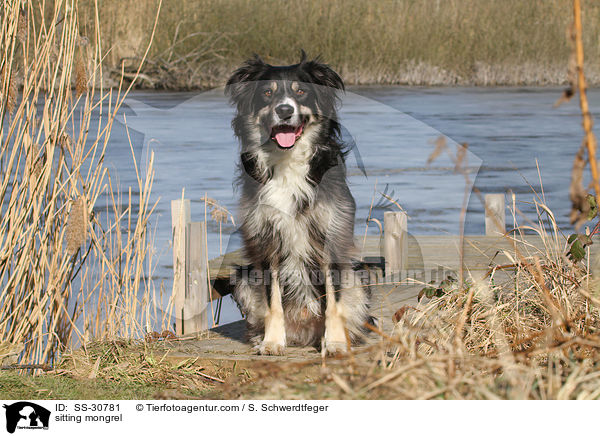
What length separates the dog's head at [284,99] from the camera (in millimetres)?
3691

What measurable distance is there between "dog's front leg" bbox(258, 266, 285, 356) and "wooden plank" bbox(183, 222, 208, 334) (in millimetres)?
1146

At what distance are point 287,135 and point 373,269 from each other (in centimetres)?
158

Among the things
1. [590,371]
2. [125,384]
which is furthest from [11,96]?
[590,371]

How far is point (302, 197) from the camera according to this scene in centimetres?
379

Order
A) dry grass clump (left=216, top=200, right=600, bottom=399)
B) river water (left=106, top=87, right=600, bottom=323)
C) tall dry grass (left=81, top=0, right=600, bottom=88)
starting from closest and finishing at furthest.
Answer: dry grass clump (left=216, top=200, right=600, bottom=399), river water (left=106, top=87, right=600, bottom=323), tall dry grass (left=81, top=0, right=600, bottom=88)

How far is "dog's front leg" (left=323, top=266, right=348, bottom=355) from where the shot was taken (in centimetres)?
367

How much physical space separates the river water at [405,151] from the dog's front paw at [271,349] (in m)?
1.00

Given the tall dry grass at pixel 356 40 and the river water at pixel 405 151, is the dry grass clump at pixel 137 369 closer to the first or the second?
the river water at pixel 405 151

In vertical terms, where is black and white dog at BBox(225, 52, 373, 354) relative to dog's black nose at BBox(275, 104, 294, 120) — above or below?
below

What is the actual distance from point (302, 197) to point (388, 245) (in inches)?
69.4

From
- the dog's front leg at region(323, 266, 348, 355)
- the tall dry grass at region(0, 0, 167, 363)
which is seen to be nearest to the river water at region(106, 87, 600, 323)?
the dog's front leg at region(323, 266, 348, 355)

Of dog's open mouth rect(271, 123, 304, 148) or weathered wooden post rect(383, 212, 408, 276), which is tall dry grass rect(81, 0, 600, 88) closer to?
weathered wooden post rect(383, 212, 408, 276)

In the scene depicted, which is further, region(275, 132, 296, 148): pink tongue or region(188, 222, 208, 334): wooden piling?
region(188, 222, 208, 334): wooden piling
